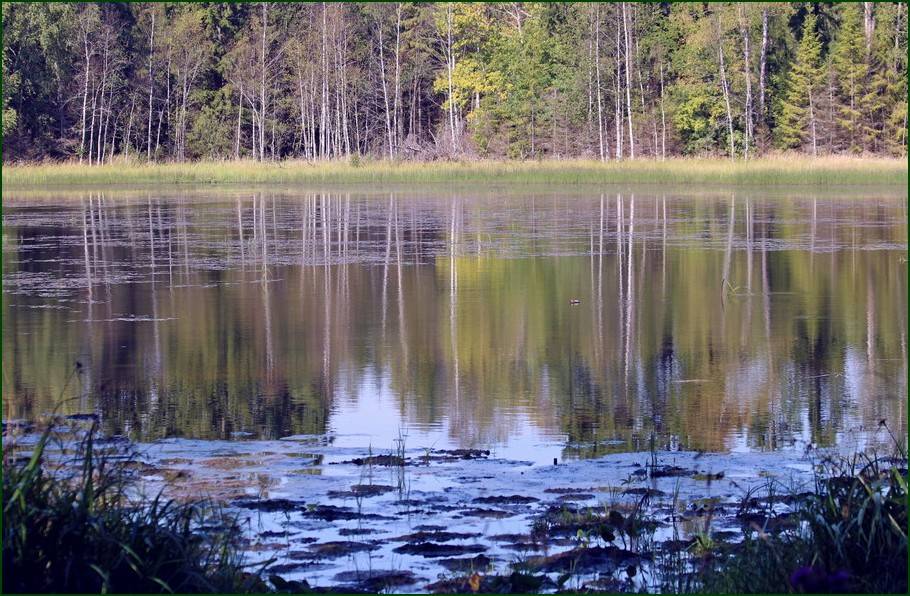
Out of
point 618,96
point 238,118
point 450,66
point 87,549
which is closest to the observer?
point 87,549

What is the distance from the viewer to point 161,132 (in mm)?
70562

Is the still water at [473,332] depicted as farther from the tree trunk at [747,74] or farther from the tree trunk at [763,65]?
the tree trunk at [763,65]

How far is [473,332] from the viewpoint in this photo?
48.1ft

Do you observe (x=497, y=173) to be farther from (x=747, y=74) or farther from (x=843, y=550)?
(x=843, y=550)

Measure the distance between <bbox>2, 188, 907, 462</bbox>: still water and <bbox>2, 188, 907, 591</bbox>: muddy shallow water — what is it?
0.05 metres

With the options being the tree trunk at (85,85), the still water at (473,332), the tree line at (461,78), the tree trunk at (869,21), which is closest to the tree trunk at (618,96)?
the tree line at (461,78)

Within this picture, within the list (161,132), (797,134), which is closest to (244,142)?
(161,132)

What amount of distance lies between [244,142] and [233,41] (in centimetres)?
526

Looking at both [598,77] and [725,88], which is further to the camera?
[598,77]

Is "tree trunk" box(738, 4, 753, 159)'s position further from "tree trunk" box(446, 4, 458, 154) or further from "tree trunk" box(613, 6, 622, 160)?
"tree trunk" box(446, 4, 458, 154)

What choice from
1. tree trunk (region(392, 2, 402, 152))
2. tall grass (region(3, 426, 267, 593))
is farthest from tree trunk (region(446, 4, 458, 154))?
tall grass (region(3, 426, 267, 593))

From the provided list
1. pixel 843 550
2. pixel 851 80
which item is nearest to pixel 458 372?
pixel 843 550

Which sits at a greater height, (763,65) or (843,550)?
(763,65)

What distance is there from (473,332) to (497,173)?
3370 centimetres
